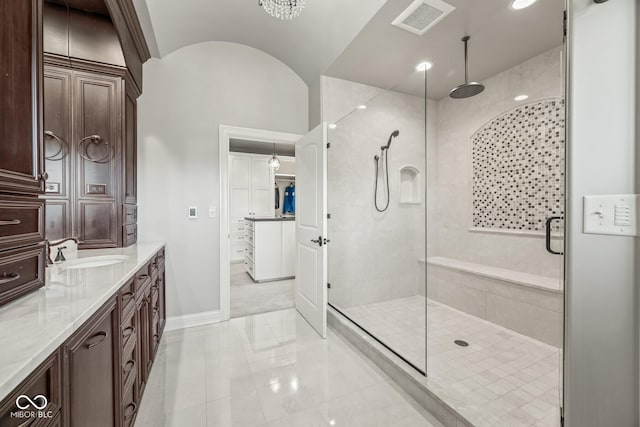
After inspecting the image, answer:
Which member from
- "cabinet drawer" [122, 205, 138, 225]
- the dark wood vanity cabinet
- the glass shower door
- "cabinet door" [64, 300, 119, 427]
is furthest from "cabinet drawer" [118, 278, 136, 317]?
the glass shower door

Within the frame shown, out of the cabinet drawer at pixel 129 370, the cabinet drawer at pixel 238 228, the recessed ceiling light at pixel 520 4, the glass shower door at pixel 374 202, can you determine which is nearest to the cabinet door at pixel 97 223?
the cabinet drawer at pixel 129 370

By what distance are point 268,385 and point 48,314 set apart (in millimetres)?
1408

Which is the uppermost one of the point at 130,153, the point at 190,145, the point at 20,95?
the point at 190,145

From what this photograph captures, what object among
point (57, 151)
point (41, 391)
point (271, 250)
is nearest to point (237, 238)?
point (271, 250)

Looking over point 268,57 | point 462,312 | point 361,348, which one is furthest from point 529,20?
point 361,348

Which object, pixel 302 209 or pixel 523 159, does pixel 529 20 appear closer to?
pixel 523 159

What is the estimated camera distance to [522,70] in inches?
Answer: 105

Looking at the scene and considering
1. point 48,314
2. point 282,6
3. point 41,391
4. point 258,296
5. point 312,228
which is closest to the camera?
point 41,391

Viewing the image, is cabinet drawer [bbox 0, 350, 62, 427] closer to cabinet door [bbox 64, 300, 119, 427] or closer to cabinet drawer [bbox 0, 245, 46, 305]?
cabinet door [bbox 64, 300, 119, 427]

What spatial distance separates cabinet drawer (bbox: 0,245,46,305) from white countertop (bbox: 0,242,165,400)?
0.10 ft

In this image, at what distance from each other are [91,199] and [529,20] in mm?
3615

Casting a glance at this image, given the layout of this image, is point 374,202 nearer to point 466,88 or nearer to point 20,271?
point 466,88

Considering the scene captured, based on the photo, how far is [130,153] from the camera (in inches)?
90.5

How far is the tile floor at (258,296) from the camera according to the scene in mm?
3170
